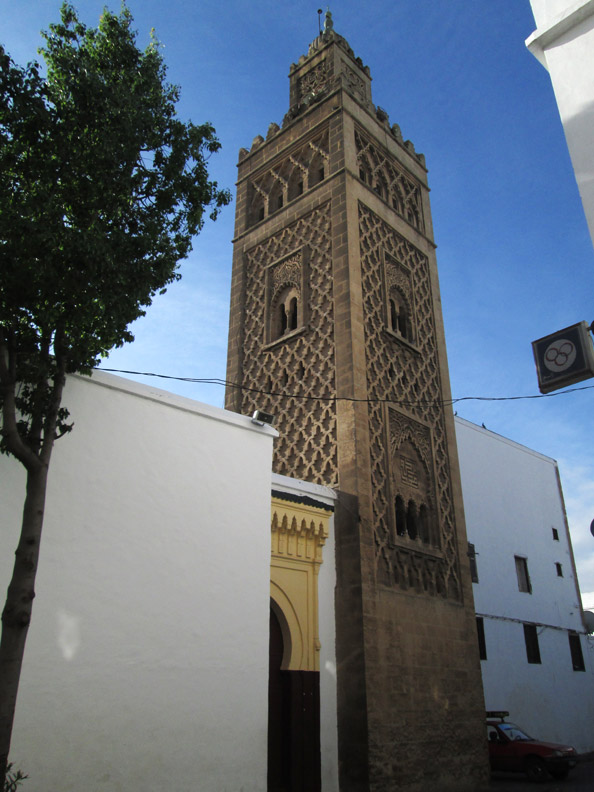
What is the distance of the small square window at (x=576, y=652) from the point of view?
18.2 metres

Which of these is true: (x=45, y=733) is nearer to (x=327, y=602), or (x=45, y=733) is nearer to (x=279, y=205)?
(x=327, y=602)

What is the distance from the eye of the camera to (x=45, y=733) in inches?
225

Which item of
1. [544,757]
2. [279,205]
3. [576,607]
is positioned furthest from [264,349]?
[576,607]

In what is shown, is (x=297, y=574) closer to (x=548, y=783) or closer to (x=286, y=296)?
(x=286, y=296)

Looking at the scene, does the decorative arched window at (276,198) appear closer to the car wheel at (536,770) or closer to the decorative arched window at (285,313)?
the decorative arched window at (285,313)

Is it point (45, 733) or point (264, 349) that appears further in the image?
point (264, 349)

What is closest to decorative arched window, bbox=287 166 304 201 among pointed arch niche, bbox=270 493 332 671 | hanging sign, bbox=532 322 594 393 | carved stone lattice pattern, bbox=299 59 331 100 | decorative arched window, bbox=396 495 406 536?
carved stone lattice pattern, bbox=299 59 331 100

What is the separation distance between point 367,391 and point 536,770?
7952 mm

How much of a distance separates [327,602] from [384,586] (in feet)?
3.39

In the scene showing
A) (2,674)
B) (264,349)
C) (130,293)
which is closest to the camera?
(2,674)

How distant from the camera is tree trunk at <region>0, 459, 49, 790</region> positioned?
15.1 feet

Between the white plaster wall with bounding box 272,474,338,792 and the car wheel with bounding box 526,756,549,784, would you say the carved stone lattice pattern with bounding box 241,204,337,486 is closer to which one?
the white plaster wall with bounding box 272,474,338,792

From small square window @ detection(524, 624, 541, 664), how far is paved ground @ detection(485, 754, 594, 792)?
292 cm

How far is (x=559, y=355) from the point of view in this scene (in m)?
5.54
